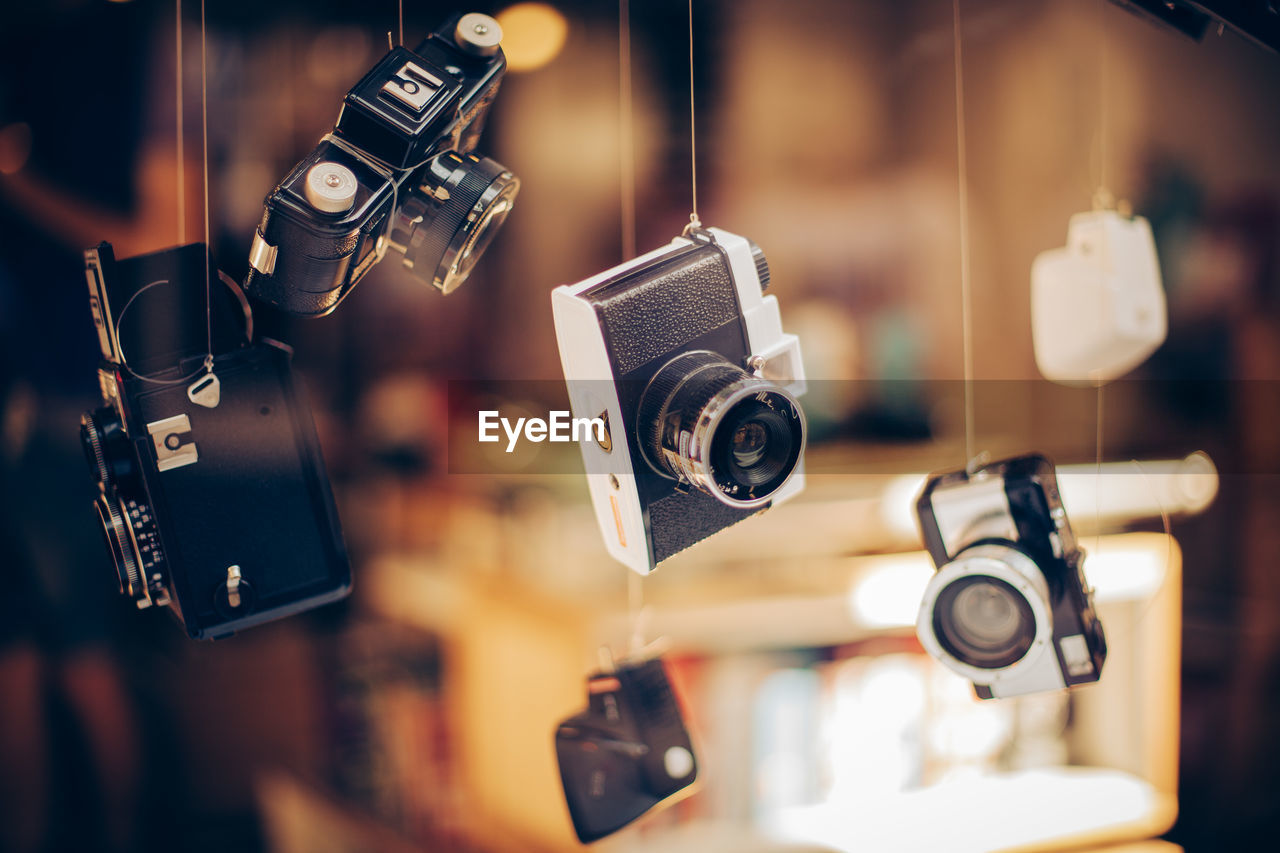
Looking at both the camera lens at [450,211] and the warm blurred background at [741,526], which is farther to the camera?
the warm blurred background at [741,526]

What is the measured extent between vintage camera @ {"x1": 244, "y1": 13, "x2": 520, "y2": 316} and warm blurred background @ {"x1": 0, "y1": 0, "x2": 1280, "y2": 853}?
451 millimetres

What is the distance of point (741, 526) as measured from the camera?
161 centimetres

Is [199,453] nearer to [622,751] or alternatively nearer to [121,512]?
[121,512]

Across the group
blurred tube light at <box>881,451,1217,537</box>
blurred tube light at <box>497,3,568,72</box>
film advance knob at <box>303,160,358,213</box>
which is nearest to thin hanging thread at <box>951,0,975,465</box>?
blurred tube light at <box>881,451,1217,537</box>

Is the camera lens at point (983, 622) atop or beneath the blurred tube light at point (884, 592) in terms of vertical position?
atop

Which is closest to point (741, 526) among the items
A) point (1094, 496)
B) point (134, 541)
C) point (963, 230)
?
point (1094, 496)

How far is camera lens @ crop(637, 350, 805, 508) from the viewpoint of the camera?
2.03 feet

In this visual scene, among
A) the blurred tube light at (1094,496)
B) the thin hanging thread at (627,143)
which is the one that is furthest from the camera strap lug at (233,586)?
the blurred tube light at (1094,496)

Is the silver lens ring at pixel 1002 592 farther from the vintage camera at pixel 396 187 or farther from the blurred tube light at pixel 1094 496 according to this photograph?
the blurred tube light at pixel 1094 496

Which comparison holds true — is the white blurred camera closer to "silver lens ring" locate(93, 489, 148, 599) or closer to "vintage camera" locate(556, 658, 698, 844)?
"vintage camera" locate(556, 658, 698, 844)

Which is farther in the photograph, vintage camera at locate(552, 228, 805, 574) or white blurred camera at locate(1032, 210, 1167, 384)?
white blurred camera at locate(1032, 210, 1167, 384)

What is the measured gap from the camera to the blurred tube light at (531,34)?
5.24 ft

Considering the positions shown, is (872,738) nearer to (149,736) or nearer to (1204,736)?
(1204,736)

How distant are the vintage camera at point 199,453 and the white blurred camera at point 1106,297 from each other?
2.78 ft
